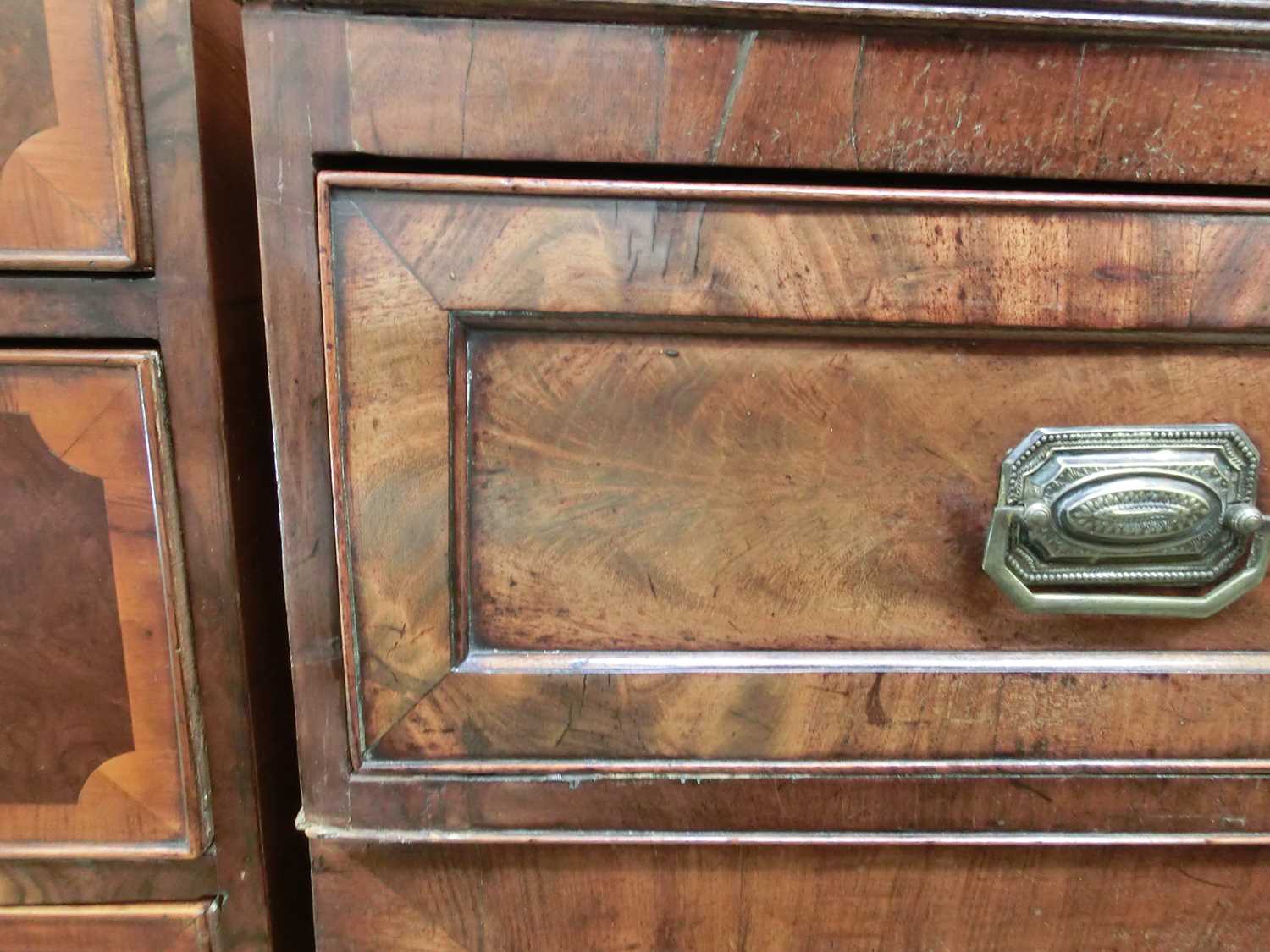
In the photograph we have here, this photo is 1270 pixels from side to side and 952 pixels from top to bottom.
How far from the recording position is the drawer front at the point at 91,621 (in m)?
0.32

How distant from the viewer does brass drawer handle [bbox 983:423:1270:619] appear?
305mm

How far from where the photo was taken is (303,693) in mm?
330

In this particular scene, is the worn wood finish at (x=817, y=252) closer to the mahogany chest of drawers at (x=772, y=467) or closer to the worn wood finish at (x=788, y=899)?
the mahogany chest of drawers at (x=772, y=467)

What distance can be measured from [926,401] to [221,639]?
0.34 metres

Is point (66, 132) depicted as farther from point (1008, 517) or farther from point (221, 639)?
point (1008, 517)

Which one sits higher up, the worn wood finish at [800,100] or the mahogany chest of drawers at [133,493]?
the worn wood finish at [800,100]

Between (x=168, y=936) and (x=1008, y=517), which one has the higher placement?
(x=1008, y=517)

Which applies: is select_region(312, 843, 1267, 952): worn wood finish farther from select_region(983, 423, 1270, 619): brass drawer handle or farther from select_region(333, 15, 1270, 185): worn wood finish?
select_region(333, 15, 1270, 185): worn wood finish

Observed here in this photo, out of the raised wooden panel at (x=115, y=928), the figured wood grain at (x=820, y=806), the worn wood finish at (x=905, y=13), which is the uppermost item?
the worn wood finish at (x=905, y=13)

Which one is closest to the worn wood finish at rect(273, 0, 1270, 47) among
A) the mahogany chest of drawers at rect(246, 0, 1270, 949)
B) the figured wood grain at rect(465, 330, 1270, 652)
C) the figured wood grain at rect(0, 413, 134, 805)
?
the mahogany chest of drawers at rect(246, 0, 1270, 949)

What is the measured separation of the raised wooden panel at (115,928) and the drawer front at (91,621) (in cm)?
4

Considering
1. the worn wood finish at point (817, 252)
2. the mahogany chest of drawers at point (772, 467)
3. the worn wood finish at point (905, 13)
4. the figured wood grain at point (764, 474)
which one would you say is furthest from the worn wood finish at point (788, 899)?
the worn wood finish at point (905, 13)

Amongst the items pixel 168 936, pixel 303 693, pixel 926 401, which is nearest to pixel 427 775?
pixel 303 693

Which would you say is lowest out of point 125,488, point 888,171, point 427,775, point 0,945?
point 0,945
